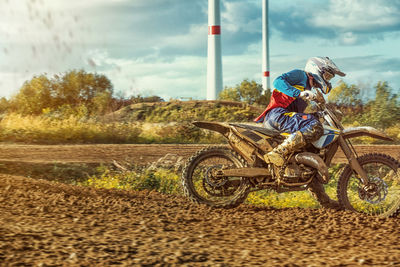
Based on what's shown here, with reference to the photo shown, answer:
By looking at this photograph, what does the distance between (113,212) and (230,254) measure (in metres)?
2.07

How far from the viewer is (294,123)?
19.8 feet

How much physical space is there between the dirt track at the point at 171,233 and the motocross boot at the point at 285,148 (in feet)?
2.16

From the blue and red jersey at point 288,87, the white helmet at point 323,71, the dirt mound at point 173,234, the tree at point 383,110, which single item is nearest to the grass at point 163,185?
the dirt mound at point 173,234

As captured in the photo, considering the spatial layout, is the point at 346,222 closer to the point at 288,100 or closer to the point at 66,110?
the point at 288,100

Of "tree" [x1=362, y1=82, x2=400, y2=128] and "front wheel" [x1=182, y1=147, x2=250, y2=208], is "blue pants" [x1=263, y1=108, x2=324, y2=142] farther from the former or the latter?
"tree" [x1=362, y1=82, x2=400, y2=128]

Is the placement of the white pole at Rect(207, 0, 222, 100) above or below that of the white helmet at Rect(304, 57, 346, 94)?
above

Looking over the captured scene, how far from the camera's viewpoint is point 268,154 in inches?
239

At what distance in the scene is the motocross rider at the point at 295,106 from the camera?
19.4 feet

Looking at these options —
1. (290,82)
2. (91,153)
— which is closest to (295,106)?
(290,82)

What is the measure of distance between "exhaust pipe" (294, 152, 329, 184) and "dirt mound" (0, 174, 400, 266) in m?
0.48

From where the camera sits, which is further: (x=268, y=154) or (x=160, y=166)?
(x=160, y=166)

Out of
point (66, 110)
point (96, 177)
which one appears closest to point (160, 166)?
point (96, 177)

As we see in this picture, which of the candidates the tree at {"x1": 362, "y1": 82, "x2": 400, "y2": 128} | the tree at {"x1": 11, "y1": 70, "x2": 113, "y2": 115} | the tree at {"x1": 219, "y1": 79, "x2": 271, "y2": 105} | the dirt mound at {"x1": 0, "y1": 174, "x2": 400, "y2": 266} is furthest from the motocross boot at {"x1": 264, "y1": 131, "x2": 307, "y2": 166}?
the tree at {"x1": 219, "y1": 79, "x2": 271, "y2": 105}

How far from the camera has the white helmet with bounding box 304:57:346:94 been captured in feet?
20.4
